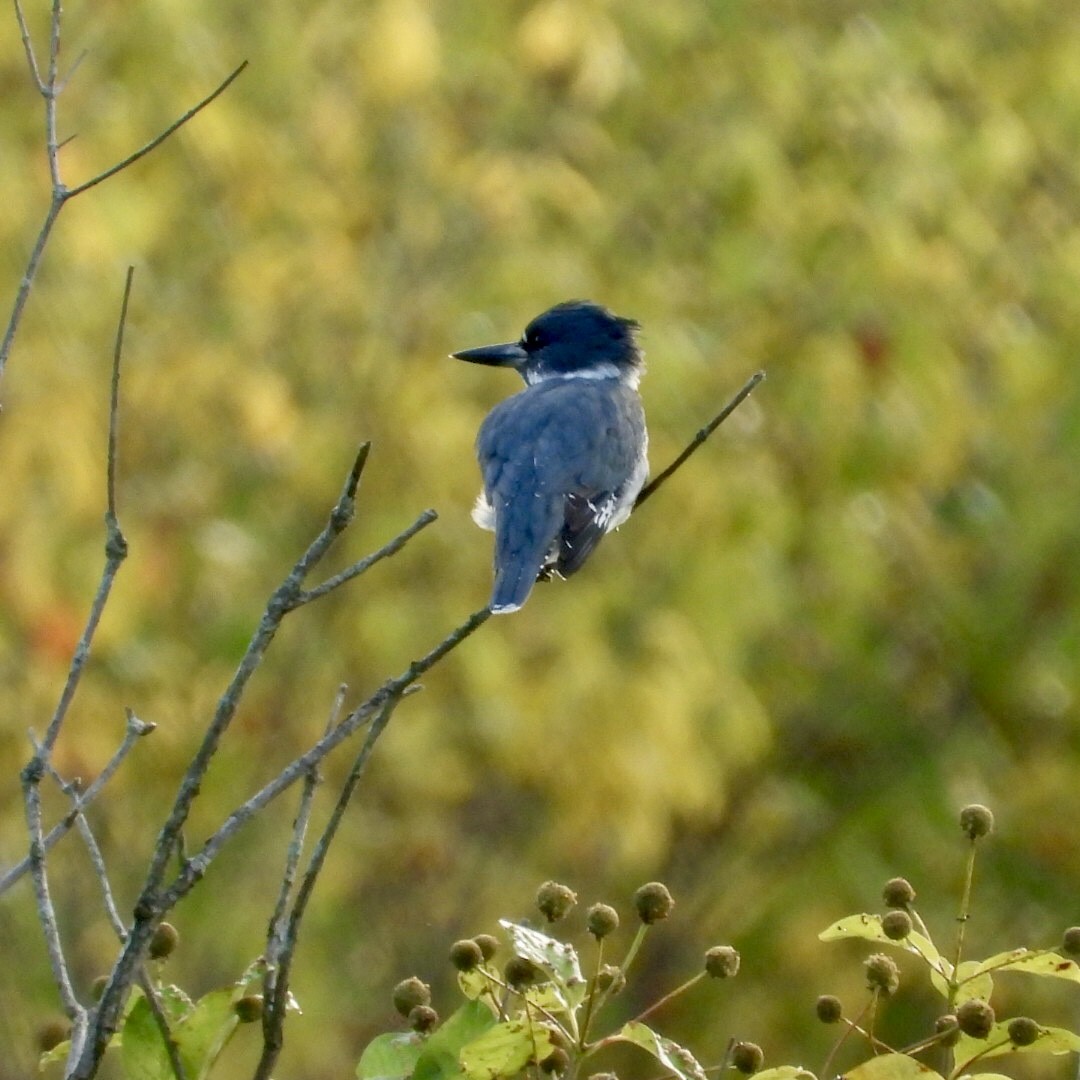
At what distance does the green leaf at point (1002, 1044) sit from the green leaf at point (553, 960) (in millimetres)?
346

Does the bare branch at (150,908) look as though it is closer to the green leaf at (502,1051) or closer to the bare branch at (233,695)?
the bare branch at (233,695)

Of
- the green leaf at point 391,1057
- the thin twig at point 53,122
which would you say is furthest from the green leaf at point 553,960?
the thin twig at point 53,122

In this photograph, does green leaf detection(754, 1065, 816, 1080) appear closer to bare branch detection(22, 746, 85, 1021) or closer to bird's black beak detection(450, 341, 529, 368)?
bare branch detection(22, 746, 85, 1021)

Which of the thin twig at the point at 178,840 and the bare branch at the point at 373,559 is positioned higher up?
the bare branch at the point at 373,559

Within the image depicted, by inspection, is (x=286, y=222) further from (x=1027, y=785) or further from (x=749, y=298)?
(x=1027, y=785)

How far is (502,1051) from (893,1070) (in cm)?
33

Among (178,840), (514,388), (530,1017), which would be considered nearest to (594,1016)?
(530,1017)

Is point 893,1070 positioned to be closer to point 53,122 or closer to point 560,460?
point 53,122

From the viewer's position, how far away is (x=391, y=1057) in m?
1.84

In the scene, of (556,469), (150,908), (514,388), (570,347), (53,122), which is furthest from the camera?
(514,388)

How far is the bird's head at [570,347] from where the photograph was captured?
15.9 feet

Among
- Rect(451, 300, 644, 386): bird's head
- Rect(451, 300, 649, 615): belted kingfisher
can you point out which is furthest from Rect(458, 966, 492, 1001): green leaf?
Rect(451, 300, 644, 386): bird's head

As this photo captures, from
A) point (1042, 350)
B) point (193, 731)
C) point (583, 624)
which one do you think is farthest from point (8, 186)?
point (1042, 350)

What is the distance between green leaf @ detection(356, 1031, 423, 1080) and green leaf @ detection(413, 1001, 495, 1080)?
0.13ft
